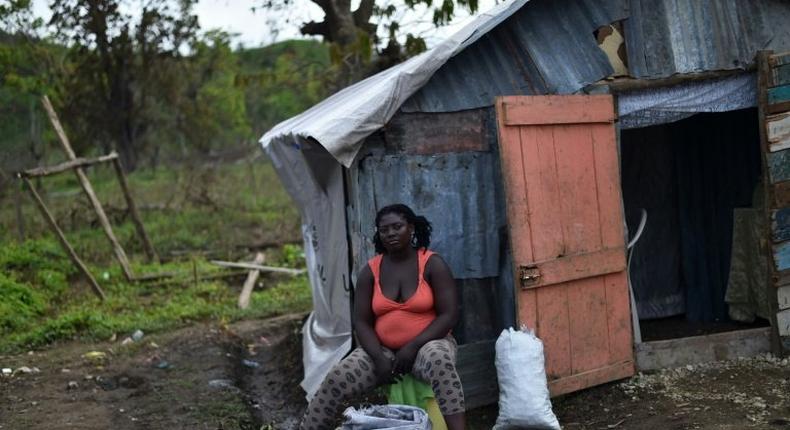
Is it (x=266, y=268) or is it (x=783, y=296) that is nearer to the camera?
(x=783, y=296)


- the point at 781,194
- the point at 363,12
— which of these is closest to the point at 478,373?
the point at 781,194

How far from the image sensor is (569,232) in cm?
587

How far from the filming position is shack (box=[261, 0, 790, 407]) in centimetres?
579

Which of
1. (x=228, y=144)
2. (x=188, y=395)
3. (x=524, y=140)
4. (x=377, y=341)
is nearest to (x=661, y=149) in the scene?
(x=524, y=140)

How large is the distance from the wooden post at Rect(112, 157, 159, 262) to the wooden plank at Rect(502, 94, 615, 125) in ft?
23.7

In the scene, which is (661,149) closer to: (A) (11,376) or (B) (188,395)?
(B) (188,395)

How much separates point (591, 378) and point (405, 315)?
58.2 inches

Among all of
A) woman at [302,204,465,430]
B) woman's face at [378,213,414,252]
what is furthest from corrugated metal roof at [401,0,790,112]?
woman at [302,204,465,430]

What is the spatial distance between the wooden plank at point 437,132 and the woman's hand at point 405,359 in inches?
58.5

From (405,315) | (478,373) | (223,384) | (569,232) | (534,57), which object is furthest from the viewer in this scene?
(223,384)

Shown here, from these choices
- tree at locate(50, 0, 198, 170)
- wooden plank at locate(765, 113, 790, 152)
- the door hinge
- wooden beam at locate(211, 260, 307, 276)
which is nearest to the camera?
the door hinge

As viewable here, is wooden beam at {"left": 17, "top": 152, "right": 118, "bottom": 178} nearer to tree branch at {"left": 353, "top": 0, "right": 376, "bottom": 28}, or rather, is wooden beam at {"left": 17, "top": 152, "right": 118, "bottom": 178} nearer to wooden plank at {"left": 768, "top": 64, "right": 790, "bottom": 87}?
tree branch at {"left": 353, "top": 0, "right": 376, "bottom": 28}

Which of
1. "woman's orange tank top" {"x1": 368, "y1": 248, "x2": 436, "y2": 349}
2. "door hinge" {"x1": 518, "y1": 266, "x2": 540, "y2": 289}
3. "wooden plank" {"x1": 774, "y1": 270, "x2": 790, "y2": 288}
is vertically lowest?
"wooden plank" {"x1": 774, "y1": 270, "x2": 790, "y2": 288}

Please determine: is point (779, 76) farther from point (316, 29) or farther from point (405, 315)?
point (316, 29)
